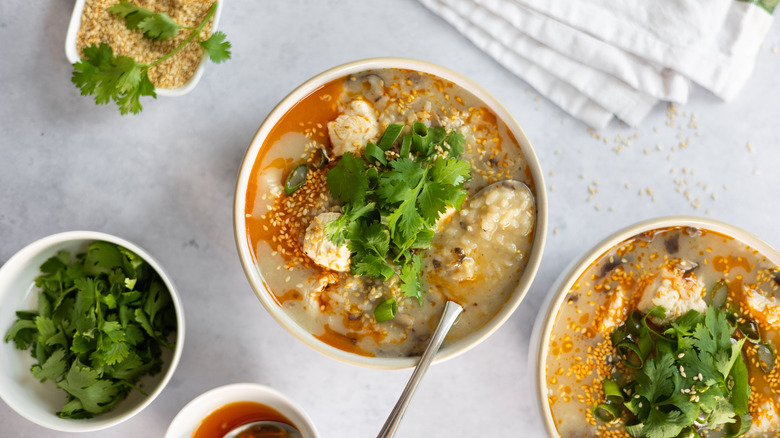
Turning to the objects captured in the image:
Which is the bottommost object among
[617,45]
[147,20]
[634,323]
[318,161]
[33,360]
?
[33,360]

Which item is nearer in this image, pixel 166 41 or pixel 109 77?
pixel 109 77

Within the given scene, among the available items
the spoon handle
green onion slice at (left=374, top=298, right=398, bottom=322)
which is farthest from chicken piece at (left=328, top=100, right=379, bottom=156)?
the spoon handle

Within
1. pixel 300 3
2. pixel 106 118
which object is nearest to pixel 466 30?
pixel 300 3

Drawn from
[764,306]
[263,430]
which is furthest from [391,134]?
[764,306]

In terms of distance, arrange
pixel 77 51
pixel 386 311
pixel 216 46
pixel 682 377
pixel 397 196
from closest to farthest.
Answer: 1. pixel 397 196
2. pixel 386 311
3. pixel 682 377
4. pixel 216 46
5. pixel 77 51

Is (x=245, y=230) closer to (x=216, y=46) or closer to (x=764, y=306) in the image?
(x=216, y=46)

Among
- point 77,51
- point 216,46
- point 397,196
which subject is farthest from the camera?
point 77,51

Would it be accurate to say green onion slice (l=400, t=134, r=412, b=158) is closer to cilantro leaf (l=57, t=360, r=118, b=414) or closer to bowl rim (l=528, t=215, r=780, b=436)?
bowl rim (l=528, t=215, r=780, b=436)
